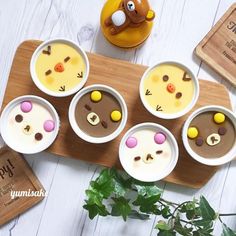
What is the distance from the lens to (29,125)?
1021 mm

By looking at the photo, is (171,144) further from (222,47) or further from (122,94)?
(222,47)

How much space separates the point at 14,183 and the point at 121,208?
0.92 feet

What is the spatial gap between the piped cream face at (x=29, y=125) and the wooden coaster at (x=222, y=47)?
40 cm

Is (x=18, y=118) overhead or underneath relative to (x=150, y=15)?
underneath

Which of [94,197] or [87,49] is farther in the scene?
[87,49]

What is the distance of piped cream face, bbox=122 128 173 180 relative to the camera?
1.01m

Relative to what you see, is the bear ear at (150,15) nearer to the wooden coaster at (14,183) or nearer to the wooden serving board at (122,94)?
the wooden serving board at (122,94)

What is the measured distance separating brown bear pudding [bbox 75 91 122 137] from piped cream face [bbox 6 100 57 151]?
7 centimetres

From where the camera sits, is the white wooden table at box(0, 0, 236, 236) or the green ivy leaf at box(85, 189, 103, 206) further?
the white wooden table at box(0, 0, 236, 236)

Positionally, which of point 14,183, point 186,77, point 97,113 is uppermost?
point 186,77

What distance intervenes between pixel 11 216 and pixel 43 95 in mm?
309

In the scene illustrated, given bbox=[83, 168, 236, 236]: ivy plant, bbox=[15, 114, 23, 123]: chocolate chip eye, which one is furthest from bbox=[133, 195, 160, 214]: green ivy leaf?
bbox=[15, 114, 23, 123]: chocolate chip eye

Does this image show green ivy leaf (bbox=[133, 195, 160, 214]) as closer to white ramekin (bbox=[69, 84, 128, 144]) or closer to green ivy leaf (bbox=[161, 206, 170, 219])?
green ivy leaf (bbox=[161, 206, 170, 219])

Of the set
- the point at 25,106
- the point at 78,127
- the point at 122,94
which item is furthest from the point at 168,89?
the point at 25,106
